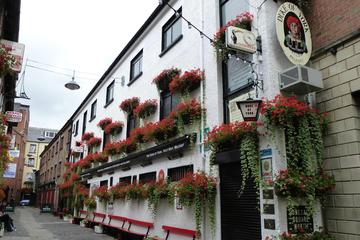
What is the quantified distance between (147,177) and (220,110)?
517 centimetres

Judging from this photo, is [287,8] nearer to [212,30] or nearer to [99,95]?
[212,30]

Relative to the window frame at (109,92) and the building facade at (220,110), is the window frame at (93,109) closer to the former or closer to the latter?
the window frame at (109,92)

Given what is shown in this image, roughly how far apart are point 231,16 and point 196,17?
5.94 ft

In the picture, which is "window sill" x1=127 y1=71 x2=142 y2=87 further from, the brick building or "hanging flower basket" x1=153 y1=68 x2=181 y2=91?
the brick building

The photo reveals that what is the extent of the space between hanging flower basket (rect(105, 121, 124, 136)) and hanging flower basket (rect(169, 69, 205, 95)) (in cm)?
612

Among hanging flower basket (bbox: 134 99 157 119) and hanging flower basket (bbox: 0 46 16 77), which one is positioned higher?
hanging flower basket (bbox: 134 99 157 119)

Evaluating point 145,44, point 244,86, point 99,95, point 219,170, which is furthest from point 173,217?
point 99,95

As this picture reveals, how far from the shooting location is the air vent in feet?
22.5

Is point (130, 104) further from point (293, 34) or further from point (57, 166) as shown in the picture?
point (57, 166)

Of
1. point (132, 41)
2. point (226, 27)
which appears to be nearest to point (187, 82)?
point (226, 27)

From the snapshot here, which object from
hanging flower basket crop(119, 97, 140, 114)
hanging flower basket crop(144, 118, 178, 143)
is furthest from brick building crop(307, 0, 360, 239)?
hanging flower basket crop(119, 97, 140, 114)

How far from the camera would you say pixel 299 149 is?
6.99 m

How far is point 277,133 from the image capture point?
23.0 ft

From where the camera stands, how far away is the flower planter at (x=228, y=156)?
798cm
